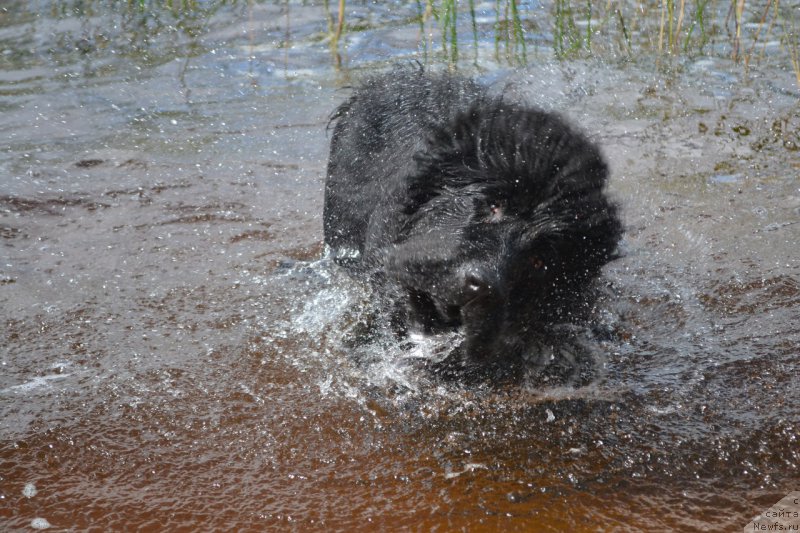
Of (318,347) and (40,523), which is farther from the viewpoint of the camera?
(318,347)

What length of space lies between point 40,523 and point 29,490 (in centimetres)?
17

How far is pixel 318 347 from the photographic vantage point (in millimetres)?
3533

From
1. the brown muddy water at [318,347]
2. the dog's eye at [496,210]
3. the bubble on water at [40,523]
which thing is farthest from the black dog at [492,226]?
the bubble on water at [40,523]

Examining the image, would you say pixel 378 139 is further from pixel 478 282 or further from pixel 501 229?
pixel 478 282

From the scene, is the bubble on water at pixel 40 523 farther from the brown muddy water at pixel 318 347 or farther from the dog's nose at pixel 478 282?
the dog's nose at pixel 478 282

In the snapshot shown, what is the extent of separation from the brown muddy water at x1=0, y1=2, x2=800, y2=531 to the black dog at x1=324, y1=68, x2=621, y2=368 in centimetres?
35

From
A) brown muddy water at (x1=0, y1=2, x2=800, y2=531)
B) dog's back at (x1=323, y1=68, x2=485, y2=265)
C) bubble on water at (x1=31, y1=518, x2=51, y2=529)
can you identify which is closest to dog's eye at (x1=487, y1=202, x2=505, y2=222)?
dog's back at (x1=323, y1=68, x2=485, y2=265)

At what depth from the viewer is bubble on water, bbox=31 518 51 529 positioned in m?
2.42

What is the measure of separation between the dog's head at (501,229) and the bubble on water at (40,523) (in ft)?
4.86

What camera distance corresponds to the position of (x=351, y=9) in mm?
8820

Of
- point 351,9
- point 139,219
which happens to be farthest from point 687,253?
point 351,9

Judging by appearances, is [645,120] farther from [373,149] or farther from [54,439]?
[54,439]

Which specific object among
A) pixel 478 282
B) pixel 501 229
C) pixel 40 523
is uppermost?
pixel 501 229

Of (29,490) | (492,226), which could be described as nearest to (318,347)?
(492,226)
